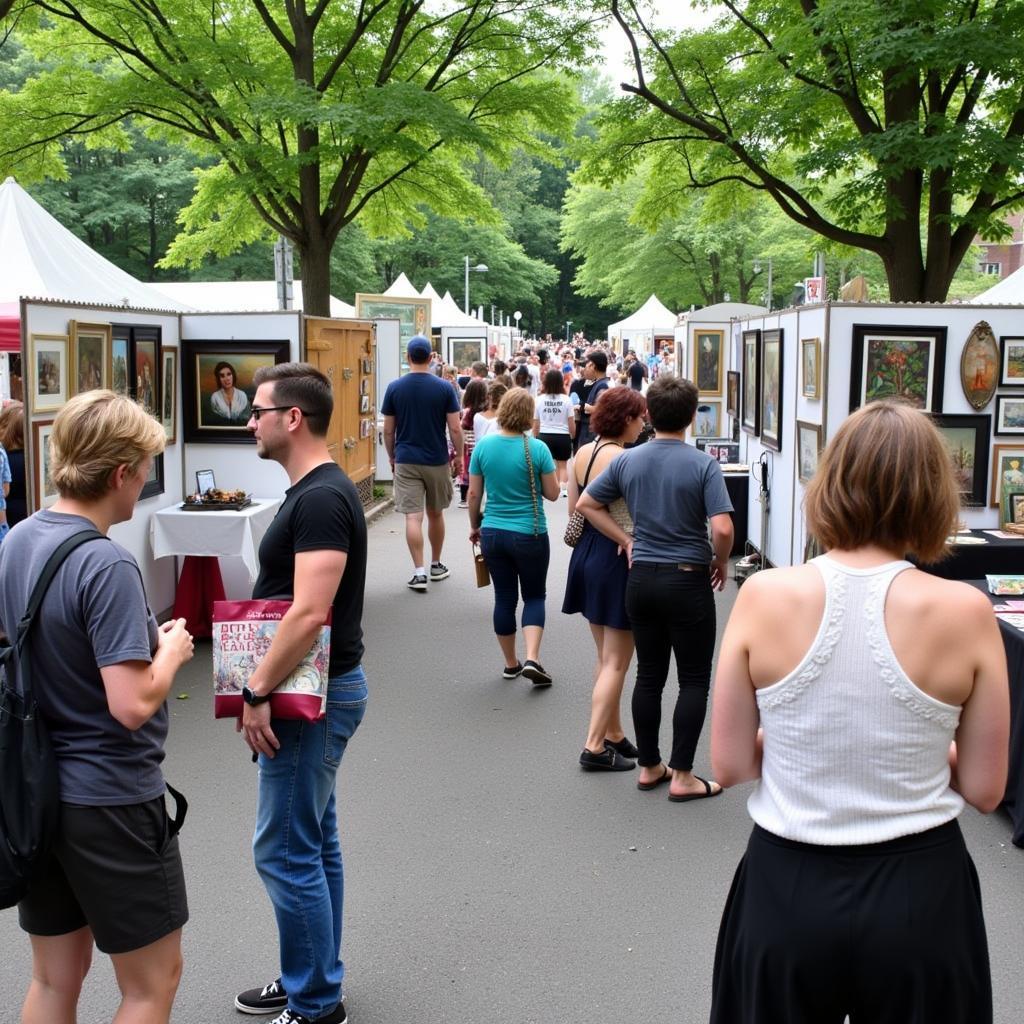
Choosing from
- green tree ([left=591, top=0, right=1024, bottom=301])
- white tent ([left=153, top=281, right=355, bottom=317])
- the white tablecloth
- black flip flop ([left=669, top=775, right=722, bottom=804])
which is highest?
green tree ([left=591, top=0, right=1024, bottom=301])

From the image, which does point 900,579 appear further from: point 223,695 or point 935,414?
point 935,414

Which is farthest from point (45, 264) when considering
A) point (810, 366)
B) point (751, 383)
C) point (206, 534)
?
point (810, 366)

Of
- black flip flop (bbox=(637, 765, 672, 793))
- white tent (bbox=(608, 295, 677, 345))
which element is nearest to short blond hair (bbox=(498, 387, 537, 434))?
black flip flop (bbox=(637, 765, 672, 793))

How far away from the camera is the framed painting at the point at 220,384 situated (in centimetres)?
884

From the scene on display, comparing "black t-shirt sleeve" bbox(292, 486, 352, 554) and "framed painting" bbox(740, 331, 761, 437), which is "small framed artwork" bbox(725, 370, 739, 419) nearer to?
"framed painting" bbox(740, 331, 761, 437)

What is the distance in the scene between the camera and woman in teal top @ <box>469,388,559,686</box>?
7.30 metres

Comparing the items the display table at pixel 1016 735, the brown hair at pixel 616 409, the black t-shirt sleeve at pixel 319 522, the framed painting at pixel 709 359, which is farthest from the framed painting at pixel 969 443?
the framed painting at pixel 709 359

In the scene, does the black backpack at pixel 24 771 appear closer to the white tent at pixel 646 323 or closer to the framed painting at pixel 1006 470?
the framed painting at pixel 1006 470

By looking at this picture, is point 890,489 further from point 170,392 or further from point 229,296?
point 229,296

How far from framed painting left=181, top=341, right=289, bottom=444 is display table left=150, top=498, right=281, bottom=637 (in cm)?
83

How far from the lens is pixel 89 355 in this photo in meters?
7.33

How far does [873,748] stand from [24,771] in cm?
176

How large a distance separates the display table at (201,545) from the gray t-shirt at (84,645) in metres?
5.51

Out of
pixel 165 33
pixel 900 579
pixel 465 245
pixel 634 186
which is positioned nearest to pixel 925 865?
pixel 900 579
